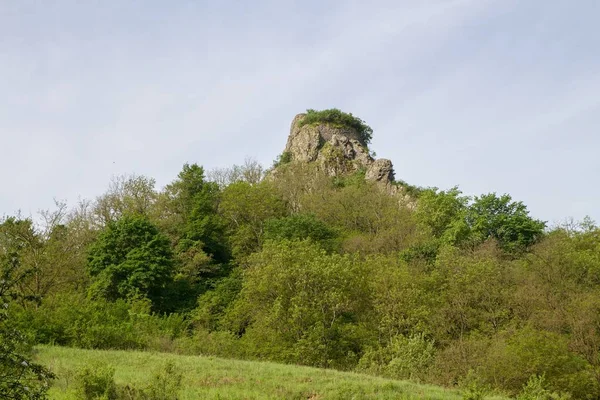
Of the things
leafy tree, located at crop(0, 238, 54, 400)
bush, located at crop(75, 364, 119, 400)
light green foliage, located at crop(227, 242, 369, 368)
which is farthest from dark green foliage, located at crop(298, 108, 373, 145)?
leafy tree, located at crop(0, 238, 54, 400)

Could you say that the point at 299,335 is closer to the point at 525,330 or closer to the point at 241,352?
the point at 241,352

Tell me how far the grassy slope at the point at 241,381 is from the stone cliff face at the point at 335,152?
45.1 metres

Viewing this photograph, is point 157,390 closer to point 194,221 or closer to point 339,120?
point 194,221

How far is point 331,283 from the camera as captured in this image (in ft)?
114

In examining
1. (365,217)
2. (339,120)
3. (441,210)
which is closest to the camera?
(441,210)

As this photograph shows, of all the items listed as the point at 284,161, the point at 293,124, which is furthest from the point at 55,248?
the point at 293,124

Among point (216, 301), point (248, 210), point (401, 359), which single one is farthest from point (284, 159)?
point (401, 359)

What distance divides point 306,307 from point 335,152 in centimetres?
4055

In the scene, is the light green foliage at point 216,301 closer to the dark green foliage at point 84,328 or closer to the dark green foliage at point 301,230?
the dark green foliage at point 301,230

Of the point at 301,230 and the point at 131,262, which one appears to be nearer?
the point at 131,262

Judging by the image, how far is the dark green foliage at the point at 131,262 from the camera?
43281 millimetres

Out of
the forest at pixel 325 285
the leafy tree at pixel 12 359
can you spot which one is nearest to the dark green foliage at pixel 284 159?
the forest at pixel 325 285

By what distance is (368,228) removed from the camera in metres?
53.9

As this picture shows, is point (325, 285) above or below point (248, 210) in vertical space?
below
